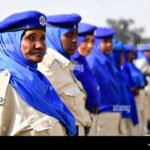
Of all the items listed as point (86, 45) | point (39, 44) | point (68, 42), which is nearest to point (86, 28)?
point (86, 45)

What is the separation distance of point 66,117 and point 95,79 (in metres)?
1.61

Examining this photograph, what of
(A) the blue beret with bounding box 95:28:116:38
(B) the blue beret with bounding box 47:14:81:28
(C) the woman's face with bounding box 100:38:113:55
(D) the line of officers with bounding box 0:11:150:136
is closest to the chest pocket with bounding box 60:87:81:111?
(D) the line of officers with bounding box 0:11:150:136

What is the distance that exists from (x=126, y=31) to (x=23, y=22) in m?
1.71

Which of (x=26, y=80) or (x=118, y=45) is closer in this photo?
(x=26, y=80)

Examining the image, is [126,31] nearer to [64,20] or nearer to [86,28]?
[86,28]

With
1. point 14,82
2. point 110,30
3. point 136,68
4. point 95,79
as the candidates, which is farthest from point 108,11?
point 136,68

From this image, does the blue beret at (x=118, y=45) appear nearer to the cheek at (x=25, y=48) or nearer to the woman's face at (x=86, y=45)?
the woman's face at (x=86, y=45)

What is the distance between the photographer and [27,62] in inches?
139

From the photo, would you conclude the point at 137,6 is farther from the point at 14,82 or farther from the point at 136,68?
the point at 136,68

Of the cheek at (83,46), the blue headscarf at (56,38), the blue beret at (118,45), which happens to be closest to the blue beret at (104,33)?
the cheek at (83,46)

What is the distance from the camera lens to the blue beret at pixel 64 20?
13.8ft

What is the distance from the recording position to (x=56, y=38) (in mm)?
4227

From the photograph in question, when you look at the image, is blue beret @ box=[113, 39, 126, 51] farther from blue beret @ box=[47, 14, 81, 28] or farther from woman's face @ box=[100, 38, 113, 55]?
blue beret @ box=[47, 14, 81, 28]

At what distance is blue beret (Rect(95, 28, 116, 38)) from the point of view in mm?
5016
